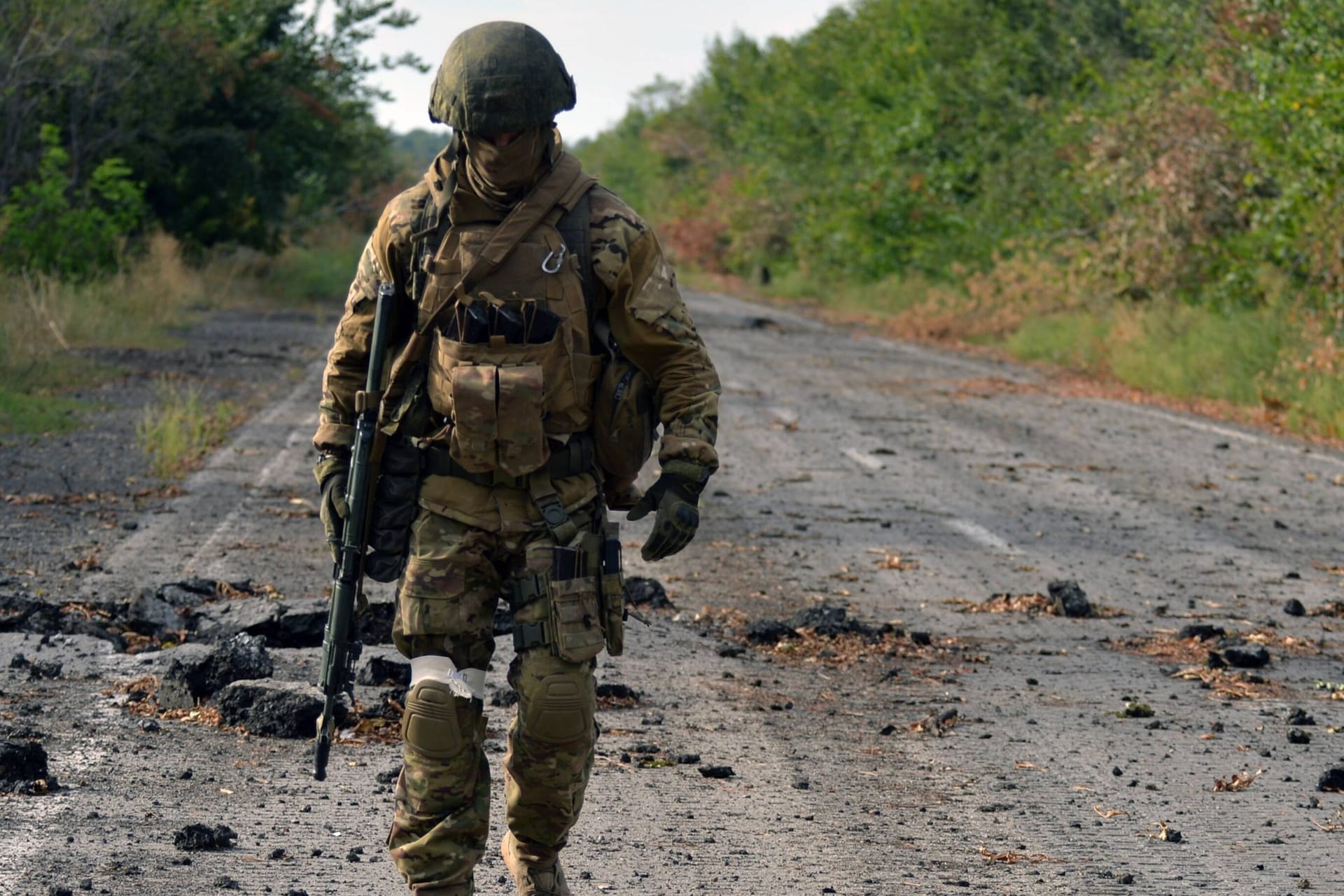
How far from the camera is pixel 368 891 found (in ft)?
12.2

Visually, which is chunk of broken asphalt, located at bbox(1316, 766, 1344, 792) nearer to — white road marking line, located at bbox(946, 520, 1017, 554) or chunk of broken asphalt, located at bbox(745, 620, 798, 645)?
chunk of broken asphalt, located at bbox(745, 620, 798, 645)

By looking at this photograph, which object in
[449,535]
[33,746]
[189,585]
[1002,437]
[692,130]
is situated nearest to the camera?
[449,535]

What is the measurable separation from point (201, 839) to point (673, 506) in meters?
1.47

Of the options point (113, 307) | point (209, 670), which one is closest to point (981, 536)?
point (209, 670)

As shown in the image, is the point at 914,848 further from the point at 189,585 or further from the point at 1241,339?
the point at 1241,339

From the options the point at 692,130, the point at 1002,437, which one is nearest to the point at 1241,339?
the point at 1002,437

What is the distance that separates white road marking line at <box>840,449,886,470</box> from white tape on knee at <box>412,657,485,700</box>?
25.7ft

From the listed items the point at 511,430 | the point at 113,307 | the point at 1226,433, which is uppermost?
the point at 511,430

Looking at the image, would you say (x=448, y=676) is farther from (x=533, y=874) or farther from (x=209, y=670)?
(x=209, y=670)

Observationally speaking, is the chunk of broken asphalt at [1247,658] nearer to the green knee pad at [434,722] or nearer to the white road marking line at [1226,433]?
the green knee pad at [434,722]

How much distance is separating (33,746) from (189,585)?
2.31 m

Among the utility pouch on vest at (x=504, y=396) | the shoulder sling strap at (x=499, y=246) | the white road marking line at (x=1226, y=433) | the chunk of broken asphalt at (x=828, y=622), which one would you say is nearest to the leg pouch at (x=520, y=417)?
the utility pouch on vest at (x=504, y=396)

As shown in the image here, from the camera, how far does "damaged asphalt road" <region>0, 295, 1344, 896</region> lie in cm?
401

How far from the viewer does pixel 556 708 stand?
342 centimetres
